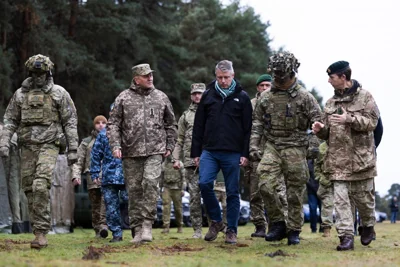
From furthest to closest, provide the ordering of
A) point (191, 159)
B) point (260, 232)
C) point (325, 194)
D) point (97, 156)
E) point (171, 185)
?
point (171, 185) → point (325, 194) → point (191, 159) → point (260, 232) → point (97, 156)

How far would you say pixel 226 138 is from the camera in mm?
11156

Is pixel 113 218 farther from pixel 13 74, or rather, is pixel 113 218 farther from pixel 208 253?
pixel 13 74

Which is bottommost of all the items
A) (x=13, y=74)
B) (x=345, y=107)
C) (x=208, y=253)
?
(x=208, y=253)

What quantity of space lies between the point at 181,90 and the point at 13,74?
41.6ft

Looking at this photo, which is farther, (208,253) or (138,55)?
(138,55)

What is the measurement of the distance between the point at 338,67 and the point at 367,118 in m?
Answer: 0.76

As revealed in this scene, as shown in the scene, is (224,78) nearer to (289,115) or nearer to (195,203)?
(289,115)

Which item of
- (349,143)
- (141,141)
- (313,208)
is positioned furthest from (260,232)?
A: (313,208)

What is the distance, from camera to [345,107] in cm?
1045

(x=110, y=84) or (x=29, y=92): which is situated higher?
(x=110, y=84)

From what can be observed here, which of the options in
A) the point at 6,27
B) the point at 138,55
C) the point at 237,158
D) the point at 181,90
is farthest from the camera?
the point at 181,90

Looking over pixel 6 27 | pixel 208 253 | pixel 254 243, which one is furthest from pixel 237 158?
pixel 6 27

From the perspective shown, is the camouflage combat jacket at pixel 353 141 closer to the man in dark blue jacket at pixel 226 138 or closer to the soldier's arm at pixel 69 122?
the man in dark blue jacket at pixel 226 138

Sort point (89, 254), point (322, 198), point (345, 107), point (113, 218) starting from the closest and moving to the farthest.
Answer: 1. point (89, 254)
2. point (345, 107)
3. point (113, 218)
4. point (322, 198)
